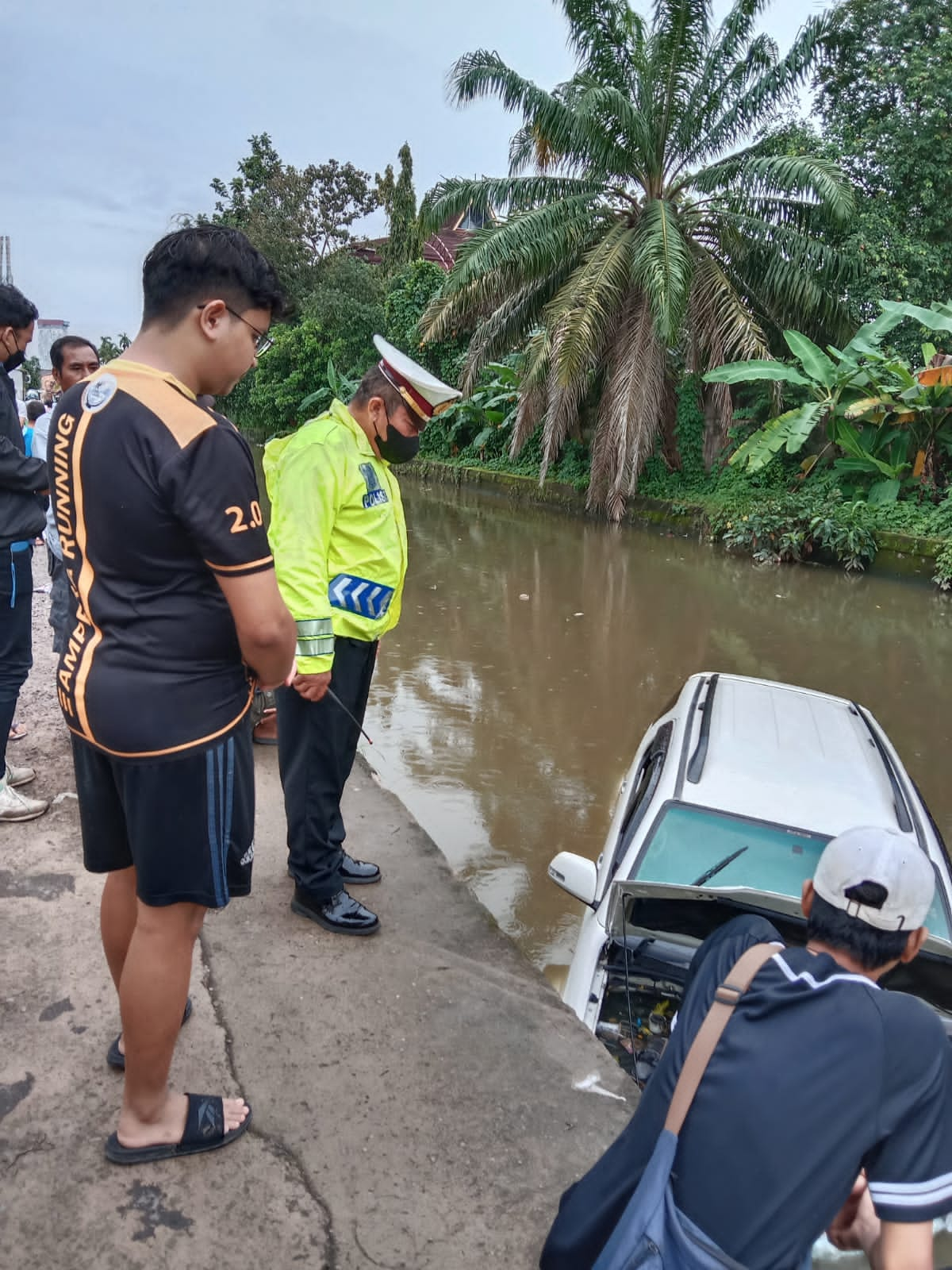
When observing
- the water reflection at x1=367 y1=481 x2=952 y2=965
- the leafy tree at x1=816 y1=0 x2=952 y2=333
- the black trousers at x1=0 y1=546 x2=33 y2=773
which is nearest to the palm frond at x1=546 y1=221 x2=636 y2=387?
the water reflection at x1=367 y1=481 x2=952 y2=965

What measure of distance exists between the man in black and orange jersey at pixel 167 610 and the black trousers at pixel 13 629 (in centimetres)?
152

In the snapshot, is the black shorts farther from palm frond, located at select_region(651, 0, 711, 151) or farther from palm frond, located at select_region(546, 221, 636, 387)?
palm frond, located at select_region(651, 0, 711, 151)

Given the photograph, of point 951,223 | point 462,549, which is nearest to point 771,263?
point 951,223

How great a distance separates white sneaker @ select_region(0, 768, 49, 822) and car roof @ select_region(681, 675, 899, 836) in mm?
2403

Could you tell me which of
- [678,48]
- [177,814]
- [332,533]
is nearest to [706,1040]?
[177,814]

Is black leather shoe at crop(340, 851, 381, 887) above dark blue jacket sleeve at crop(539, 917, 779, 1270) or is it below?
below

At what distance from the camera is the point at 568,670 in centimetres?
845

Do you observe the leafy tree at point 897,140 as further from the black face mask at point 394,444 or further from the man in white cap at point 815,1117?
the man in white cap at point 815,1117

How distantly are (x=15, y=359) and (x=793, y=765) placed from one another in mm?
3229

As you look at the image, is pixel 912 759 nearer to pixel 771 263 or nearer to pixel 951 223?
pixel 771 263

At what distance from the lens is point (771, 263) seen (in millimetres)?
16000

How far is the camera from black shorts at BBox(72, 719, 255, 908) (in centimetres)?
180

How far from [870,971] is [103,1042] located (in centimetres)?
184

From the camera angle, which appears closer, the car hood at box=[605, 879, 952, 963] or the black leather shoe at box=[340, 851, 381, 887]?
the car hood at box=[605, 879, 952, 963]
